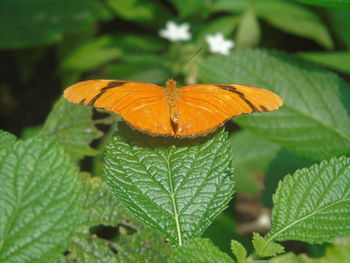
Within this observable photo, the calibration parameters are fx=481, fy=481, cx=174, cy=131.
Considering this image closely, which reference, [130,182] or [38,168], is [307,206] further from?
[38,168]

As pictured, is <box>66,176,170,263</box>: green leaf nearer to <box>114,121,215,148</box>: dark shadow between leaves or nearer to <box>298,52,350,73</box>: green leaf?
<box>114,121,215,148</box>: dark shadow between leaves

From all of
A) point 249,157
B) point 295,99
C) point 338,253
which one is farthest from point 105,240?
point 249,157

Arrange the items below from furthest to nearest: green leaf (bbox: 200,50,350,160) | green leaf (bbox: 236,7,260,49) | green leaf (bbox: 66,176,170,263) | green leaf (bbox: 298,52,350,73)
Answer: green leaf (bbox: 236,7,260,49), green leaf (bbox: 298,52,350,73), green leaf (bbox: 200,50,350,160), green leaf (bbox: 66,176,170,263)

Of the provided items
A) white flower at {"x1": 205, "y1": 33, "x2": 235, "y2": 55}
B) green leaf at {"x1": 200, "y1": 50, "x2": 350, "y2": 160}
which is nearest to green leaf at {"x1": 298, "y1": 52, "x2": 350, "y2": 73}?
white flower at {"x1": 205, "y1": 33, "x2": 235, "y2": 55}

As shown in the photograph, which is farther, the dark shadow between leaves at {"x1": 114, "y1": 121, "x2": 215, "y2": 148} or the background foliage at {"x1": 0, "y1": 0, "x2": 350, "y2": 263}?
the dark shadow between leaves at {"x1": 114, "y1": 121, "x2": 215, "y2": 148}

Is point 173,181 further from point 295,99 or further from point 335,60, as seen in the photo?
point 335,60

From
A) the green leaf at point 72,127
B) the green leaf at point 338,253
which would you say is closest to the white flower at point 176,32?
the green leaf at point 72,127
